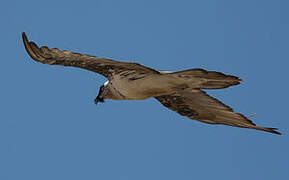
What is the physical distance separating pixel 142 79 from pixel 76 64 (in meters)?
1.10

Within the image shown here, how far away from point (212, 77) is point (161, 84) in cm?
98

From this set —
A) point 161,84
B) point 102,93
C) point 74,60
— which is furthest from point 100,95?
point 74,60

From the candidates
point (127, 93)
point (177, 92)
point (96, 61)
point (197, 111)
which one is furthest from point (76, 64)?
point (197, 111)

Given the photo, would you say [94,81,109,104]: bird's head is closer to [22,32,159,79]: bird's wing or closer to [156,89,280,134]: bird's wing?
[22,32,159,79]: bird's wing

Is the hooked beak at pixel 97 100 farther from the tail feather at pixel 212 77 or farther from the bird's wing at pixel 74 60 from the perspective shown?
the tail feather at pixel 212 77

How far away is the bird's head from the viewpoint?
33.7 ft

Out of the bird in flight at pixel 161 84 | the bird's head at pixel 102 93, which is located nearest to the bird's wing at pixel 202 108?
the bird in flight at pixel 161 84

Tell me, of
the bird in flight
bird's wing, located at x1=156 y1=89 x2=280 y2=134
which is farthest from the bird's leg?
bird's wing, located at x1=156 y1=89 x2=280 y2=134

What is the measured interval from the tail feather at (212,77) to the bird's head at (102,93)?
1458 millimetres

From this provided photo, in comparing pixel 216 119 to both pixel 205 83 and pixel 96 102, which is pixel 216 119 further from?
pixel 96 102

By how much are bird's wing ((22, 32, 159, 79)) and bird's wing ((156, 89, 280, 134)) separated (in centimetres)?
163

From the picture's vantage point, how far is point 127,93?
32.4 feet

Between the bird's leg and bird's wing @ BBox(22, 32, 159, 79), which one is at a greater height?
bird's wing @ BBox(22, 32, 159, 79)

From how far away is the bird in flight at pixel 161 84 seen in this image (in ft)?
30.0
